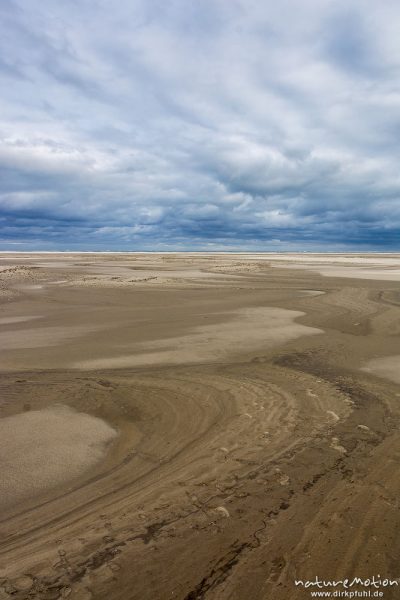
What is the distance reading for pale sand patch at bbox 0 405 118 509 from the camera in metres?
5.23

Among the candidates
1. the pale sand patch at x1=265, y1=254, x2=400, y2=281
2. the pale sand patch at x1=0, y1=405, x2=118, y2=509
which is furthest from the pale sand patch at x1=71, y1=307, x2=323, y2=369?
the pale sand patch at x1=265, y1=254, x2=400, y2=281

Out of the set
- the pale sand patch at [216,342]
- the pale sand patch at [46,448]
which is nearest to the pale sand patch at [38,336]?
the pale sand patch at [216,342]

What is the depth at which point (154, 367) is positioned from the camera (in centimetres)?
1039

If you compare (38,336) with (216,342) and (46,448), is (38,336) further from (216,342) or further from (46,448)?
(46,448)

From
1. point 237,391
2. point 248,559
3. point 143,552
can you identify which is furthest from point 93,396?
point 248,559

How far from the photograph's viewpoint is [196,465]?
5660 mm

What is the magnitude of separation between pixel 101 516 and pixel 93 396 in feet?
13.3

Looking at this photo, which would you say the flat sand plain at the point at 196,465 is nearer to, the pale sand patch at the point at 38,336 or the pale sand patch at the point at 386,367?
the pale sand patch at the point at 386,367

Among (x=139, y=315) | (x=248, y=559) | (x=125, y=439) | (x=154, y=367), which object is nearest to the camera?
(x=248, y=559)

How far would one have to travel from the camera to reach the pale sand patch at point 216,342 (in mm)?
10981

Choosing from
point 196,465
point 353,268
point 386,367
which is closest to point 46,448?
point 196,465

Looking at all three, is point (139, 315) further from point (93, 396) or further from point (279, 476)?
point (279, 476)

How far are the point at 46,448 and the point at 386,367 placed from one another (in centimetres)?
806

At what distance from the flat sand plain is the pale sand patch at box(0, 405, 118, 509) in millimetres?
30
